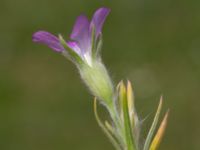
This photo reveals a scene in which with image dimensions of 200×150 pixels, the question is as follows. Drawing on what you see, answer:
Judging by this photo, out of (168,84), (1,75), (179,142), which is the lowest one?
(179,142)

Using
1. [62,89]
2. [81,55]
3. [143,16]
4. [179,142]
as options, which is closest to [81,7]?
[143,16]

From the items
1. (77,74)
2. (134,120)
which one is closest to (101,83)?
(134,120)

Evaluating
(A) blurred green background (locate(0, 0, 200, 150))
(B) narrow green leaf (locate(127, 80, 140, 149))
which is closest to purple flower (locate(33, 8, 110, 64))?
(B) narrow green leaf (locate(127, 80, 140, 149))

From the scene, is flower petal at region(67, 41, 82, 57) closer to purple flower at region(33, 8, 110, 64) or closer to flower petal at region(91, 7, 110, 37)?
purple flower at region(33, 8, 110, 64)

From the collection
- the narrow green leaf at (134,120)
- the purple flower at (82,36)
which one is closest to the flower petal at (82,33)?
the purple flower at (82,36)

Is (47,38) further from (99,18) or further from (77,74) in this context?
(77,74)

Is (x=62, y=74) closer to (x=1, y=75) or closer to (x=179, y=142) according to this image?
(x=1, y=75)

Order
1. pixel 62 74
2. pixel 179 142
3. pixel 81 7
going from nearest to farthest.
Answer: pixel 179 142 → pixel 62 74 → pixel 81 7
